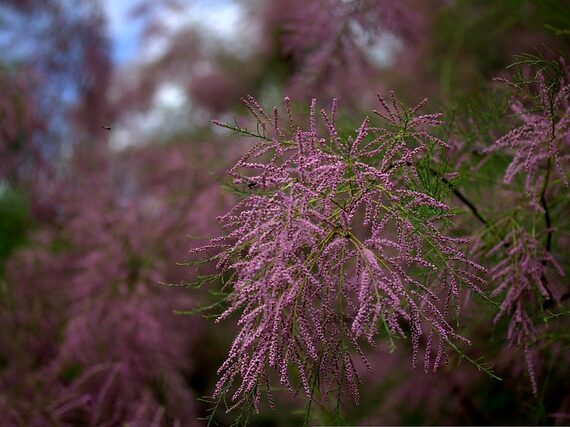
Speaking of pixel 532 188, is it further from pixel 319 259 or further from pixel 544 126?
pixel 319 259

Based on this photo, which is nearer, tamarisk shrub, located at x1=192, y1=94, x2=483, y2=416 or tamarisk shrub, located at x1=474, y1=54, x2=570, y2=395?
tamarisk shrub, located at x1=192, y1=94, x2=483, y2=416

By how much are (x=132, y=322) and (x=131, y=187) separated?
308cm

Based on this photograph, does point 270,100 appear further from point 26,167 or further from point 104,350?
point 26,167

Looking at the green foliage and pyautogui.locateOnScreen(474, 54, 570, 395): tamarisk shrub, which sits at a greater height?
the green foliage

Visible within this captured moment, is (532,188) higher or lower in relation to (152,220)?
lower

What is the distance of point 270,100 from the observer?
260cm

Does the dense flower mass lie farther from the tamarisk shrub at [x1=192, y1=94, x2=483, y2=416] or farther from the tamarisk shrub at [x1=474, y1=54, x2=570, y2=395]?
the tamarisk shrub at [x1=192, y1=94, x2=483, y2=416]

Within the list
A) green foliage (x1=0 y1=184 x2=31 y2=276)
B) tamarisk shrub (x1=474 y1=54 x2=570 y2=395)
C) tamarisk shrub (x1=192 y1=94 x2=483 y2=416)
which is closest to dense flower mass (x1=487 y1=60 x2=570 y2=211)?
tamarisk shrub (x1=474 y1=54 x2=570 y2=395)

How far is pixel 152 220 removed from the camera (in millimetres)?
3701

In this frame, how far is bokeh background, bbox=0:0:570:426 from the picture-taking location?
8.50 ft

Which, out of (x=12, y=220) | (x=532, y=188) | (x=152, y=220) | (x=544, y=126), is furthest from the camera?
(x=12, y=220)

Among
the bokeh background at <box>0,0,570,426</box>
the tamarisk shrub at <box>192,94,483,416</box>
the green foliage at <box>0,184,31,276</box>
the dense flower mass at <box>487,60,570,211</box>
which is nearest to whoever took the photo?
the tamarisk shrub at <box>192,94,483,416</box>

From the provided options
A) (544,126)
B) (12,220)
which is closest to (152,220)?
(12,220)

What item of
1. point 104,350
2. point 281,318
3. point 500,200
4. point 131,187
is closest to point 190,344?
point 104,350
